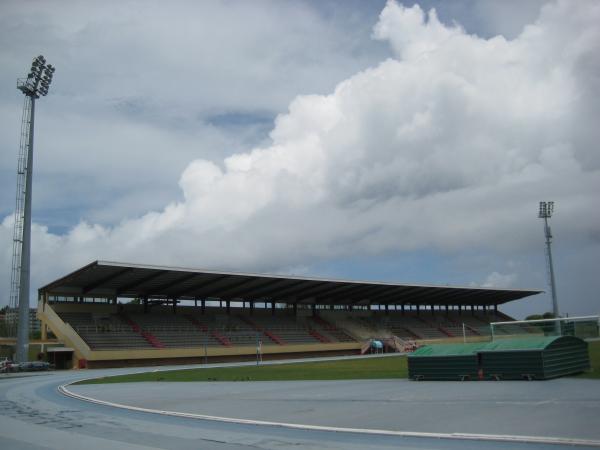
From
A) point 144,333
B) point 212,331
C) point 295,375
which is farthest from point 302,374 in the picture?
point 212,331

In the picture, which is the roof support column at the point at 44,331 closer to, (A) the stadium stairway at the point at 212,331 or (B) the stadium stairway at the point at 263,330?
(A) the stadium stairway at the point at 212,331

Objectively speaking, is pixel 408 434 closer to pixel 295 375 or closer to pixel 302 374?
pixel 295 375

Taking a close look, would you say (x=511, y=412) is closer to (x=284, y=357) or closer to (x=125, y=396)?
(x=125, y=396)

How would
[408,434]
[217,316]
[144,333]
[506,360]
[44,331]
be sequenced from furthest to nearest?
[217,316] → [144,333] → [44,331] → [506,360] → [408,434]

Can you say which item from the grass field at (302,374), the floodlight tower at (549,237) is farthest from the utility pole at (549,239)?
the grass field at (302,374)

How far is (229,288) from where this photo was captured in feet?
204

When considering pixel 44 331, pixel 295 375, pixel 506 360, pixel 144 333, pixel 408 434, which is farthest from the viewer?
pixel 144 333

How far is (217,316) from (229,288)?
5061 millimetres

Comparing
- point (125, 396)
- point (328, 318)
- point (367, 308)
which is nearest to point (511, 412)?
point (125, 396)

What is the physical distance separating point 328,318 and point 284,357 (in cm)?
1557

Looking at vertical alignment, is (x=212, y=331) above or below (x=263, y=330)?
above

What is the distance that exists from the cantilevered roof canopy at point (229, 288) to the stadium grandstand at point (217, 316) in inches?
3.9

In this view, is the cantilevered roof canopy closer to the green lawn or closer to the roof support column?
the roof support column

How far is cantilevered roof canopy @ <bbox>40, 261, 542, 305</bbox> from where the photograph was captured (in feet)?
172
